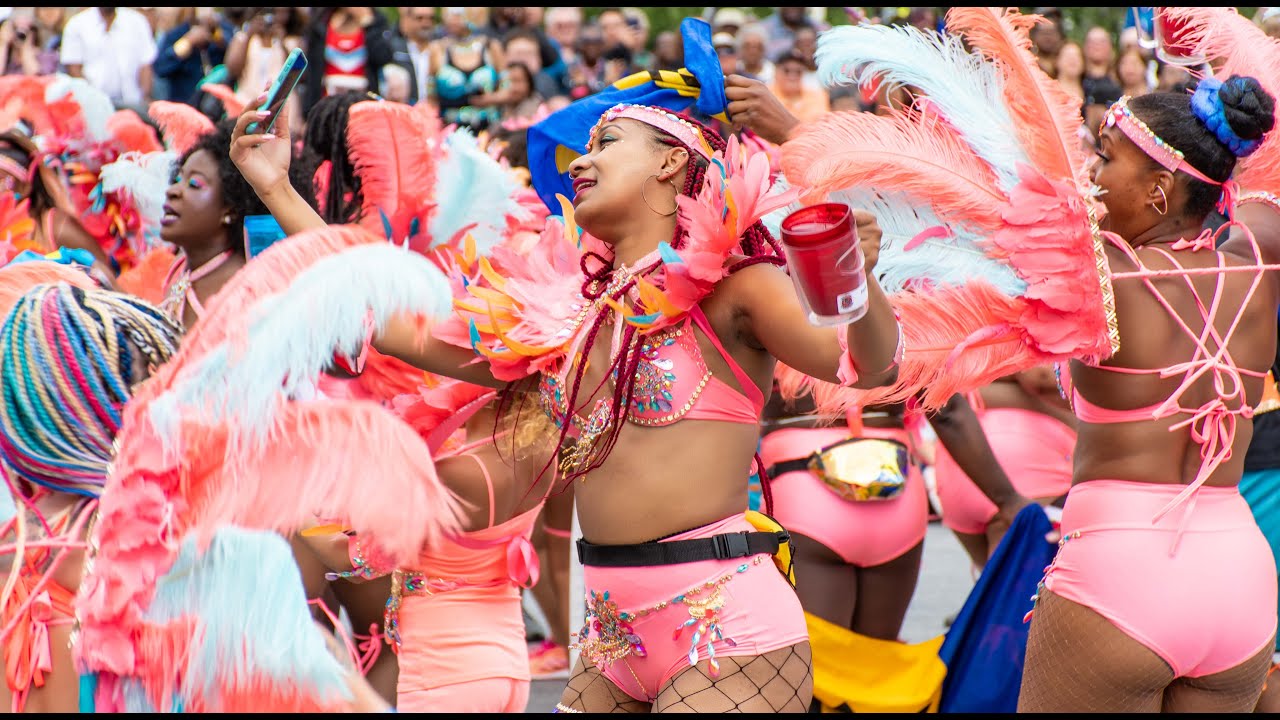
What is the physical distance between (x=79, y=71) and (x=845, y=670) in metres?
9.45

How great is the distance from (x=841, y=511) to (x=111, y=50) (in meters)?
9.27

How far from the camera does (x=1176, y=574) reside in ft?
9.48

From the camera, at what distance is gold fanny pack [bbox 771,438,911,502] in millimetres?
4281

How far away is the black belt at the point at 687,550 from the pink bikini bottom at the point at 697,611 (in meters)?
0.01

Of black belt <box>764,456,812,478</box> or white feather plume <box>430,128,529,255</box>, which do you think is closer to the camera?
black belt <box>764,456,812,478</box>

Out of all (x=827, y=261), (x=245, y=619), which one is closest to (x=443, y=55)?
(x=827, y=261)

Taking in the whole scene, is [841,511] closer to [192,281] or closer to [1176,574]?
[1176,574]

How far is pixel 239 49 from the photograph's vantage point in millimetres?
10180

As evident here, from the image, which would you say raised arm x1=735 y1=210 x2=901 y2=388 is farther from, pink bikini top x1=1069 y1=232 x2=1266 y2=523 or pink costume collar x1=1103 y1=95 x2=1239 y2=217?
pink costume collar x1=1103 y1=95 x2=1239 y2=217

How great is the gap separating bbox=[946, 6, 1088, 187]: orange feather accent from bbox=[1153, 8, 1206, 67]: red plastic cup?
28.2 inches

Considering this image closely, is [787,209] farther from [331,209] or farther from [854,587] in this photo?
[331,209]

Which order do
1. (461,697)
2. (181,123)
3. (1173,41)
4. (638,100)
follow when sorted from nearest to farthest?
(638,100)
(461,697)
(1173,41)
(181,123)

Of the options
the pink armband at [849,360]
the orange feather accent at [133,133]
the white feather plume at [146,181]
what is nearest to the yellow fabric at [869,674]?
the pink armband at [849,360]

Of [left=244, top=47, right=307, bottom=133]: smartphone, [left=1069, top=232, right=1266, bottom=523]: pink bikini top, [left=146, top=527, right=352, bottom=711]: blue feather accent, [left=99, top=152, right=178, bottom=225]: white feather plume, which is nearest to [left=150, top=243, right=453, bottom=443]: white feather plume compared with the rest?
[left=146, top=527, right=352, bottom=711]: blue feather accent
